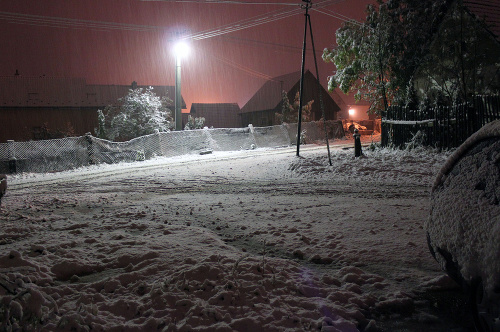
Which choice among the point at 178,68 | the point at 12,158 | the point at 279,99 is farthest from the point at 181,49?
the point at 279,99

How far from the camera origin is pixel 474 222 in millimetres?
Result: 1839

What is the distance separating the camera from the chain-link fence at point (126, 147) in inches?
581

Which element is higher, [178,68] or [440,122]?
[178,68]

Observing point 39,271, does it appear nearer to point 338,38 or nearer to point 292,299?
point 292,299

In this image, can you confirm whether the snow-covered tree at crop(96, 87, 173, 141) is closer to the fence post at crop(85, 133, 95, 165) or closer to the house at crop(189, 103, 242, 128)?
the fence post at crop(85, 133, 95, 165)

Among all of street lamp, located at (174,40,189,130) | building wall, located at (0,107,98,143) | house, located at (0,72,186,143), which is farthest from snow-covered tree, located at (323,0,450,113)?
building wall, located at (0,107,98,143)

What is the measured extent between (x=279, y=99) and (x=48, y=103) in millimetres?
30390

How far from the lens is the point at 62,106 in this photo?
42312 mm

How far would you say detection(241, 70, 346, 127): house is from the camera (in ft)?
149

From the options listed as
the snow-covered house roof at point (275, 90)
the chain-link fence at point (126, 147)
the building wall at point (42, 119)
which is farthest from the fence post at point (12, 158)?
the snow-covered house roof at point (275, 90)

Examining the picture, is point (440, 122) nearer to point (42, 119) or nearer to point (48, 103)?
point (48, 103)

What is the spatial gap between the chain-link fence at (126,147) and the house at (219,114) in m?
29.0

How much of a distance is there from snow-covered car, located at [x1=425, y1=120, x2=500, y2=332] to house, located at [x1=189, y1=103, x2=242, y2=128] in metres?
53.0

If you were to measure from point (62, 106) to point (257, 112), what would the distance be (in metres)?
26.8
